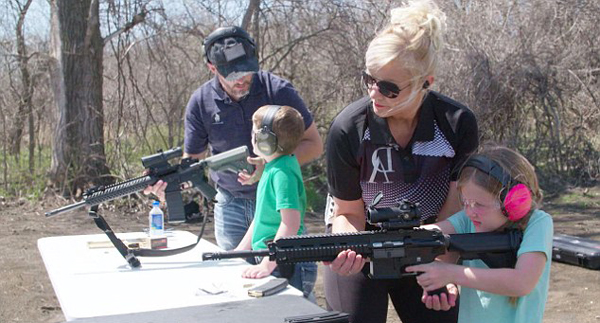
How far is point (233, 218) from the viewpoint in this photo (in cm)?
385

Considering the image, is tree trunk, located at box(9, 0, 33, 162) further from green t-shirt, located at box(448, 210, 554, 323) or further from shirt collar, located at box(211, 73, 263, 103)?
green t-shirt, located at box(448, 210, 554, 323)

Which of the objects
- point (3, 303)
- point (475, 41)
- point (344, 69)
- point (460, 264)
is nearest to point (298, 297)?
point (460, 264)

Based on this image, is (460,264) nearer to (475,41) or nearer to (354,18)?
(354,18)

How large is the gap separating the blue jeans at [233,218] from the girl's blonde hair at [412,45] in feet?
4.91

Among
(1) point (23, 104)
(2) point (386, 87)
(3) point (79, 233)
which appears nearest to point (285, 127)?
(2) point (386, 87)

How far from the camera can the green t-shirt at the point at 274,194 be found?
3248mm

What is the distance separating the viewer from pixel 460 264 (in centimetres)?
260

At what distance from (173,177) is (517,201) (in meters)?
1.75

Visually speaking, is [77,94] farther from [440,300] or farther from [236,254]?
[440,300]

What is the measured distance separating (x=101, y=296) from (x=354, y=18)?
278 inches

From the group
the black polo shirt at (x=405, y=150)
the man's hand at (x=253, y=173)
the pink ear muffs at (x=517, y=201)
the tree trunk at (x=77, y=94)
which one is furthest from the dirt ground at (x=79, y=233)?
the pink ear muffs at (x=517, y=201)

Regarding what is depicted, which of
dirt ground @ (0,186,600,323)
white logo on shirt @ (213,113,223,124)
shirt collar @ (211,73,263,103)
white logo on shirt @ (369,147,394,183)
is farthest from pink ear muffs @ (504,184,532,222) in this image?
dirt ground @ (0,186,600,323)

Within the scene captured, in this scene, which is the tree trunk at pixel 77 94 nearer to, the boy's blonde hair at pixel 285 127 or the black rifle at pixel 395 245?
the boy's blonde hair at pixel 285 127

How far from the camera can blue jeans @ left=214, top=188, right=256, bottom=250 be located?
12.6 ft
